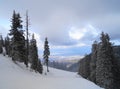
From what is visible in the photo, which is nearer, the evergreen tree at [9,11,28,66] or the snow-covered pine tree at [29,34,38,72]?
the evergreen tree at [9,11,28,66]

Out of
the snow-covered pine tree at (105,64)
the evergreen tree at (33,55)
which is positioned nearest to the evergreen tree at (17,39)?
the evergreen tree at (33,55)

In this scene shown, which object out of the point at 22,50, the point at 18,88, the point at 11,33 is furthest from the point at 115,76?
the point at 18,88

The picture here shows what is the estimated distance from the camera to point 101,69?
40.0m

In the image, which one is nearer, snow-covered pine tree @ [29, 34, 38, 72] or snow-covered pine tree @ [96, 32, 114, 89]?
snow-covered pine tree @ [96, 32, 114, 89]

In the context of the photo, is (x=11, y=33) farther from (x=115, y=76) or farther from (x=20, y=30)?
(x=115, y=76)

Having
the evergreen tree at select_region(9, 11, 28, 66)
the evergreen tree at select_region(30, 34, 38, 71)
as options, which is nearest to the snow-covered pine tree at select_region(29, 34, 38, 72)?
the evergreen tree at select_region(30, 34, 38, 71)

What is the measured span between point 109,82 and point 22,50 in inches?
761

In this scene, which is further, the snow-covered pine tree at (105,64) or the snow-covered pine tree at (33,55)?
the snow-covered pine tree at (33,55)

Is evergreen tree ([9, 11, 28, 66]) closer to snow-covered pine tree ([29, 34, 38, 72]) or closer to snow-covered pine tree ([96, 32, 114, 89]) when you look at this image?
snow-covered pine tree ([29, 34, 38, 72])

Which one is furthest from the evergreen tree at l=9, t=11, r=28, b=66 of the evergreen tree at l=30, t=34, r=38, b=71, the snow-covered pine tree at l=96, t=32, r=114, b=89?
the snow-covered pine tree at l=96, t=32, r=114, b=89

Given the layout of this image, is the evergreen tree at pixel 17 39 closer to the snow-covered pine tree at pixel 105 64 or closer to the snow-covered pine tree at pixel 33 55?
the snow-covered pine tree at pixel 33 55

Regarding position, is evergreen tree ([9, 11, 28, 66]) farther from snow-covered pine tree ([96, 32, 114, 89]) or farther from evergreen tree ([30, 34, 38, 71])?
snow-covered pine tree ([96, 32, 114, 89])

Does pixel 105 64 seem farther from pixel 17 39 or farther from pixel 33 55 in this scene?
pixel 33 55

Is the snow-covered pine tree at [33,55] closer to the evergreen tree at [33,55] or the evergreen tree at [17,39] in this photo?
the evergreen tree at [33,55]
